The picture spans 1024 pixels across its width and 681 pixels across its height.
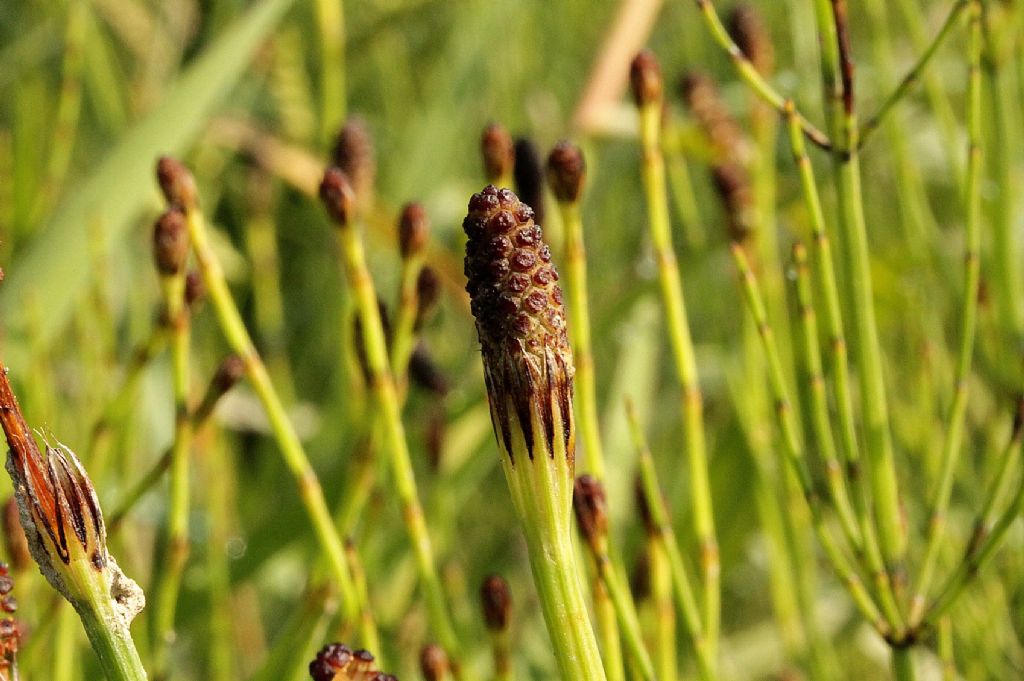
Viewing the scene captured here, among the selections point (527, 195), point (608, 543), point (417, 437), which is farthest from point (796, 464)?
point (417, 437)

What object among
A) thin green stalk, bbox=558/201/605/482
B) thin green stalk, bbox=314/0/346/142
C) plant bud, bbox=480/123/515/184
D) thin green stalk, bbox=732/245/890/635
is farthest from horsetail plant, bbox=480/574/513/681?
thin green stalk, bbox=314/0/346/142

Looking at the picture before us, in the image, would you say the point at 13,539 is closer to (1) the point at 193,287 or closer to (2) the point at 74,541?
(1) the point at 193,287

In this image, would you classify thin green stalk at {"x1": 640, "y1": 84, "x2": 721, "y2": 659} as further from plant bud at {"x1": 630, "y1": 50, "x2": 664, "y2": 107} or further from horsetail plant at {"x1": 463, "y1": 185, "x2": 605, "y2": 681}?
horsetail plant at {"x1": 463, "y1": 185, "x2": 605, "y2": 681}

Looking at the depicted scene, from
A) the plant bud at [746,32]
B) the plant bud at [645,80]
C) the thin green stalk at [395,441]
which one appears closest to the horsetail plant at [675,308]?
the plant bud at [645,80]

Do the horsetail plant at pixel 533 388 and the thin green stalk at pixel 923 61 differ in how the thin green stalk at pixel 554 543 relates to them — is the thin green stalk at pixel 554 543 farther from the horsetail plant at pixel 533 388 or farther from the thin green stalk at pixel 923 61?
the thin green stalk at pixel 923 61

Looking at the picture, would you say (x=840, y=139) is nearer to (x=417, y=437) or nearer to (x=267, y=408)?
(x=267, y=408)

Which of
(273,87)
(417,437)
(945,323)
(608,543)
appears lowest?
(945,323)

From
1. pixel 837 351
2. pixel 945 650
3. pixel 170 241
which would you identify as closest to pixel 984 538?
pixel 945 650
